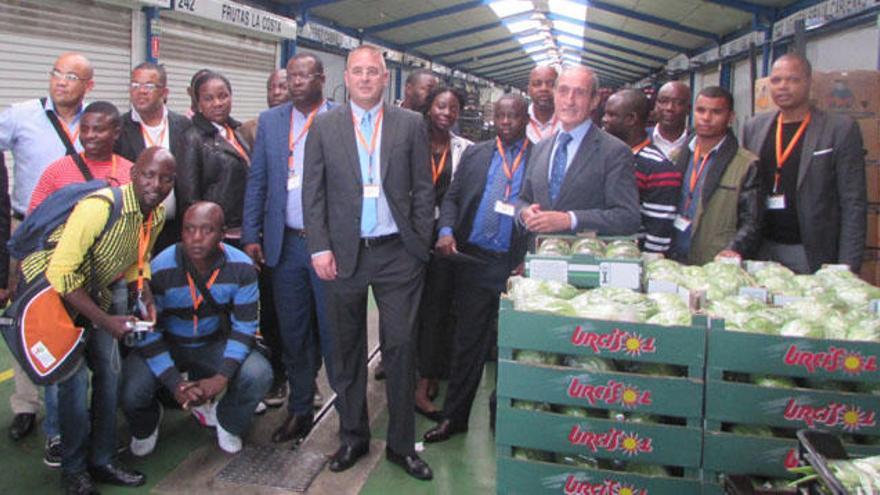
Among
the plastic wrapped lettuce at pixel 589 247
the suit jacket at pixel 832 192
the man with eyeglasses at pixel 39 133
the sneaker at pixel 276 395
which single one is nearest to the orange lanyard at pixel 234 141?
the man with eyeglasses at pixel 39 133

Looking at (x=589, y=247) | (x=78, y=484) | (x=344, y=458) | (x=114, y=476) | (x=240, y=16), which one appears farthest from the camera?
(x=240, y=16)

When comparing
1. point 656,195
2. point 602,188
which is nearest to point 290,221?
point 602,188

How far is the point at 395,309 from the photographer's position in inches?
119

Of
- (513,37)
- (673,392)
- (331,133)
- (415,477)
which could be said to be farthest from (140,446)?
(513,37)

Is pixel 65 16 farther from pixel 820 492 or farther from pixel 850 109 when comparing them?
pixel 820 492

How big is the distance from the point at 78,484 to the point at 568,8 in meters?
14.8

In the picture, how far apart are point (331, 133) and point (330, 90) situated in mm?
9801

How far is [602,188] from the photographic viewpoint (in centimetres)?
302

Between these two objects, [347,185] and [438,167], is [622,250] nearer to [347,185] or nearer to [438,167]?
[347,185]

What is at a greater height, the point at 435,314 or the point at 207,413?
the point at 435,314

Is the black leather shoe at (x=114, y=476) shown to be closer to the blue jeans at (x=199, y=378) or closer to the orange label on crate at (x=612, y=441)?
the blue jeans at (x=199, y=378)

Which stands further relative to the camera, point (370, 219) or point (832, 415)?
point (370, 219)

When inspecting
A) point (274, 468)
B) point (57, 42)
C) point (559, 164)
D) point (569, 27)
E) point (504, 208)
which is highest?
point (569, 27)

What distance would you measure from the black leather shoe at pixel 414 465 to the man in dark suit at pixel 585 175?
1175mm
